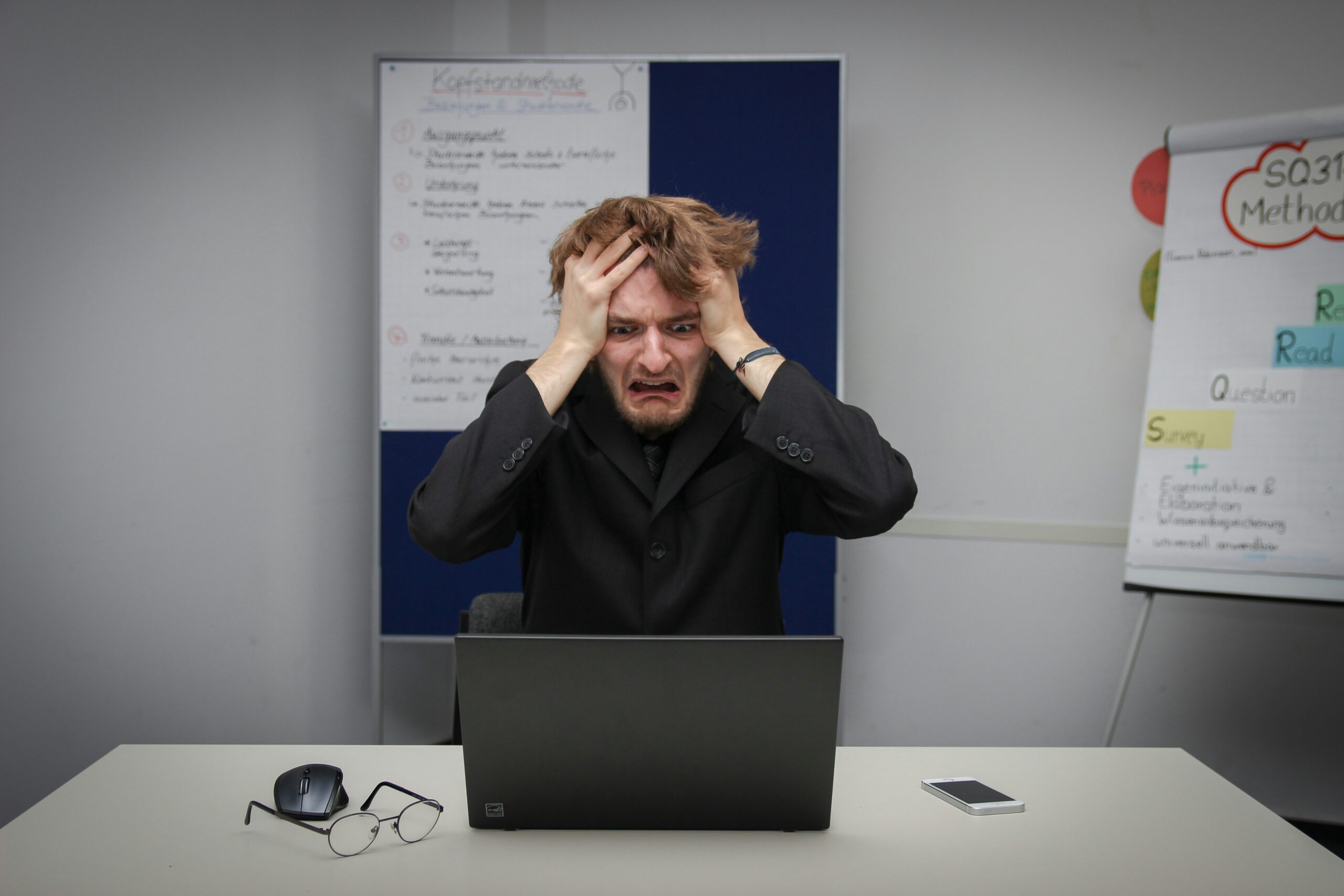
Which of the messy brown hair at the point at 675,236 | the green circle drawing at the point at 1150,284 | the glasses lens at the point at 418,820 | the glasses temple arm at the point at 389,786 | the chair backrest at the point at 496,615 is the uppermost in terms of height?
the green circle drawing at the point at 1150,284

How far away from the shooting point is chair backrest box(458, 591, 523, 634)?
1658mm

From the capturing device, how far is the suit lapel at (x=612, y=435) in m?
1.56

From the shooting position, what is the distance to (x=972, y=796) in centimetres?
116

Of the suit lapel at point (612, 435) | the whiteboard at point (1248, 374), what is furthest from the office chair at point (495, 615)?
the whiteboard at point (1248, 374)

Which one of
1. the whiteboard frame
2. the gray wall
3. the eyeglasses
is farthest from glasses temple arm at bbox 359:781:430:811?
the gray wall

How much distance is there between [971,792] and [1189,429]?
1565 millimetres

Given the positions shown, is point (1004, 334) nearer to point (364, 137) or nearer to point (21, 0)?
point (364, 137)

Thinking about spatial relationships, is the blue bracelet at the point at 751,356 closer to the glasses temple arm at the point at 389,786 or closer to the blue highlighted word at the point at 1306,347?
the glasses temple arm at the point at 389,786

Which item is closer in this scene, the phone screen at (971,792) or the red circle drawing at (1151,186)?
the phone screen at (971,792)

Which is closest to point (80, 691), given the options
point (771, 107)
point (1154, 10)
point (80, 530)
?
point (80, 530)

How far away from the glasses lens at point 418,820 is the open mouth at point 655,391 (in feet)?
2.37

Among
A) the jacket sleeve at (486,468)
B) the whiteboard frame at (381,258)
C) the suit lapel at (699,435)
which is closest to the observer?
the jacket sleeve at (486,468)

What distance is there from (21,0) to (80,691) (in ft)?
6.79

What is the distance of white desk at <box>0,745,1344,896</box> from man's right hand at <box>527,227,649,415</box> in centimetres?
60
